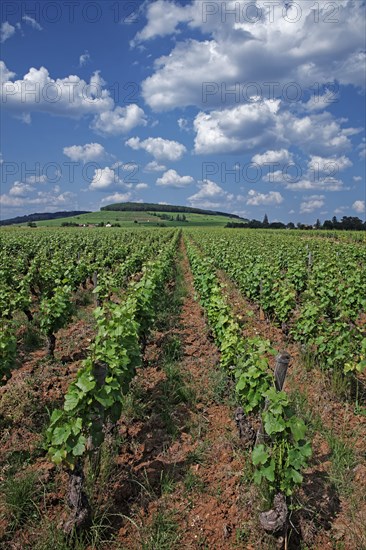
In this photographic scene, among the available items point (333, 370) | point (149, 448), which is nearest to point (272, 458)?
point (149, 448)

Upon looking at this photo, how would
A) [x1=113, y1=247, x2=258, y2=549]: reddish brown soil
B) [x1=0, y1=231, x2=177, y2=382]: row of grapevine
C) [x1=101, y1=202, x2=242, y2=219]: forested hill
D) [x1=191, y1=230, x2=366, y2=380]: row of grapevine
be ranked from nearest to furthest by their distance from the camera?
[x1=113, y1=247, x2=258, y2=549]: reddish brown soil, [x1=0, y1=231, x2=177, y2=382]: row of grapevine, [x1=191, y1=230, x2=366, y2=380]: row of grapevine, [x1=101, y1=202, x2=242, y2=219]: forested hill

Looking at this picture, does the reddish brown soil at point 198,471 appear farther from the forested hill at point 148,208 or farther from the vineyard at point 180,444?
the forested hill at point 148,208

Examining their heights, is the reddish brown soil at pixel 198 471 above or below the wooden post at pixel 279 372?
below

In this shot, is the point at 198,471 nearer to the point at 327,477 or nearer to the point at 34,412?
the point at 327,477

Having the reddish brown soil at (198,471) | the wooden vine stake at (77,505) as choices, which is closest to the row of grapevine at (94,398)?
the wooden vine stake at (77,505)

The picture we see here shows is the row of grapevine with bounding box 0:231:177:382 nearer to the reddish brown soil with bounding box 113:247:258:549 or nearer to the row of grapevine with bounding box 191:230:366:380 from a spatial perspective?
the reddish brown soil with bounding box 113:247:258:549

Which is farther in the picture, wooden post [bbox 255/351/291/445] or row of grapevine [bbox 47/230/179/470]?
wooden post [bbox 255/351/291/445]

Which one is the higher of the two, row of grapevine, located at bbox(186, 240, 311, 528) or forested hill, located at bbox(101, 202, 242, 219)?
forested hill, located at bbox(101, 202, 242, 219)

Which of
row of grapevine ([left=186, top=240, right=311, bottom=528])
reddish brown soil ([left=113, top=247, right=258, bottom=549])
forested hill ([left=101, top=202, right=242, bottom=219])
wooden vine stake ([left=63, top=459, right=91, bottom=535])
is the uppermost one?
forested hill ([left=101, top=202, right=242, bottom=219])

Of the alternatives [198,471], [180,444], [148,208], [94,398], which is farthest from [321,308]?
[148,208]

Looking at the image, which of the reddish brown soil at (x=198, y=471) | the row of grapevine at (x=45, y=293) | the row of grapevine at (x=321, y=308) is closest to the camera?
the reddish brown soil at (x=198, y=471)

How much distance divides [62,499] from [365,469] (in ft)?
11.5

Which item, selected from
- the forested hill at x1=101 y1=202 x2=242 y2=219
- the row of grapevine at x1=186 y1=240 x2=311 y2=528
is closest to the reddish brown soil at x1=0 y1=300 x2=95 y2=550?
the row of grapevine at x1=186 y1=240 x2=311 y2=528

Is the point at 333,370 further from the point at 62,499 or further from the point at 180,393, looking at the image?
the point at 62,499
